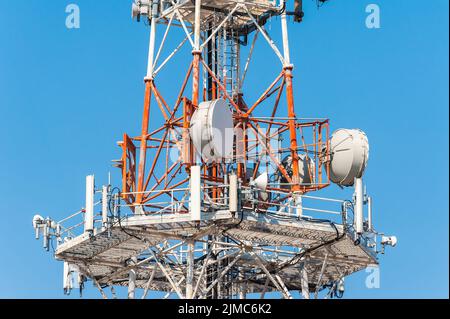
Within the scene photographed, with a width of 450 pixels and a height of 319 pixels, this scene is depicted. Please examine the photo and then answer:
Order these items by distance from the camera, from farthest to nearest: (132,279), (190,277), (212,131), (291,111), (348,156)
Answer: (132,279)
(291,111)
(348,156)
(190,277)
(212,131)

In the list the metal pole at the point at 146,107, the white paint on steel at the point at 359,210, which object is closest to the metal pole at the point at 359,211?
the white paint on steel at the point at 359,210

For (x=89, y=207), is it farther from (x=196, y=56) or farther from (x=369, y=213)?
(x=369, y=213)

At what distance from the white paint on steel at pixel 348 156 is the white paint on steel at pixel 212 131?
758cm

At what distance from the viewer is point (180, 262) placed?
98875mm

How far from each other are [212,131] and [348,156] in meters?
9.64

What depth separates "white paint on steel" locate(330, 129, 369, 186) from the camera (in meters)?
98.1

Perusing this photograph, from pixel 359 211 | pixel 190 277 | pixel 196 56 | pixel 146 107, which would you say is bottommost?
pixel 190 277

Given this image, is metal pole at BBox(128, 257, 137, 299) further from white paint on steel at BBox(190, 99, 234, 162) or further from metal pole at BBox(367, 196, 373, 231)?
metal pole at BBox(367, 196, 373, 231)

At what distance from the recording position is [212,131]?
303ft

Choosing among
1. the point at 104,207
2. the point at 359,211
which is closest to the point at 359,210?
the point at 359,211

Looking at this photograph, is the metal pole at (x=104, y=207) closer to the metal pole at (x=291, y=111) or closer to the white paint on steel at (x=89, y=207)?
the white paint on steel at (x=89, y=207)

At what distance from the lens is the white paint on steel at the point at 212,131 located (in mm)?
92625
